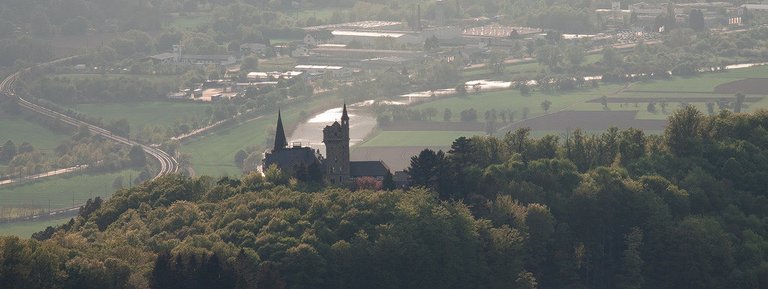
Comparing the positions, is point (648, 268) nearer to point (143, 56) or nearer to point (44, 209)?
point (44, 209)

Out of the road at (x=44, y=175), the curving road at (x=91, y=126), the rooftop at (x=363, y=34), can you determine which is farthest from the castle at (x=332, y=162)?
the rooftop at (x=363, y=34)

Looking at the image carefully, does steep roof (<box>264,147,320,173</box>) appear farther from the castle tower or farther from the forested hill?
the forested hill

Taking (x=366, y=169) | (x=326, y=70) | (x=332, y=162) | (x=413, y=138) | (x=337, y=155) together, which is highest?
(x=337, y=155)

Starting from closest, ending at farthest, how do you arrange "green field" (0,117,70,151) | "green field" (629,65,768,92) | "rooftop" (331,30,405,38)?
1. "green field" (0,117,70,151)
2. "green field" (629,65,768,92)
3. "rooftop" (331,30,405,38)

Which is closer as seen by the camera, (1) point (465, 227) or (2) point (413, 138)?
(1) point (465, 227)

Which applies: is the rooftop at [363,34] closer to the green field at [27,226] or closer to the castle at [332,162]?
the green field at [27,226]

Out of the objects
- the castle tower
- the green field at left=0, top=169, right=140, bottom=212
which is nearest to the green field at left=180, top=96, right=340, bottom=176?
the green field at left=0, top=169, right=140, bottom=212

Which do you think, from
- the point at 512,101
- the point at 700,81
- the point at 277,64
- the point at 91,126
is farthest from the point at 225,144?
the point at 700,81

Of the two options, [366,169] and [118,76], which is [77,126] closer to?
[118,76]
